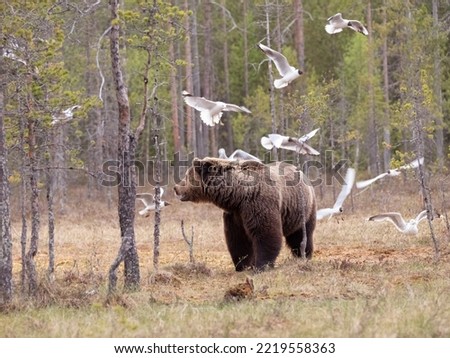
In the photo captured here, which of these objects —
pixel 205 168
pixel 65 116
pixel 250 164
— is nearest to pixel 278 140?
pixel 250 164

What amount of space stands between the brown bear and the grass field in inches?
18.6

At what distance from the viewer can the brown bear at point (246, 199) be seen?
15047 millimetres

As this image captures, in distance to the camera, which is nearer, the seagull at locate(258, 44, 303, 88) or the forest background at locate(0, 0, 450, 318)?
the forest background at locate(0, 0, 450, 318)

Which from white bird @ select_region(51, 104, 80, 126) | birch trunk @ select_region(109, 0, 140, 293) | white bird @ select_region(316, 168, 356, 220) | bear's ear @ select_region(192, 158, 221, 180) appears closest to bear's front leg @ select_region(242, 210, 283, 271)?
bear's ear @ select_region(192, 158, 221, 180)

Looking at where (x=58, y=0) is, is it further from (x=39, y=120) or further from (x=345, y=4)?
(x=345, y=4)

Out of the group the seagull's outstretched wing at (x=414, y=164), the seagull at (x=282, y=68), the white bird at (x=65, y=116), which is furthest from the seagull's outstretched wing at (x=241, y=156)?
the white bird at (x=65, y=116)

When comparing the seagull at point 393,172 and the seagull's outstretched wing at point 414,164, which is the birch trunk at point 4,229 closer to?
the seagull at point 393,172

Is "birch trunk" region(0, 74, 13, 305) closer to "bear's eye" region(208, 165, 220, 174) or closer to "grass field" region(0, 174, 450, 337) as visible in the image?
"grass field" region(0, 174, 450, 337)

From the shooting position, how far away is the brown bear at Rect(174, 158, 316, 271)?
15.0 metres

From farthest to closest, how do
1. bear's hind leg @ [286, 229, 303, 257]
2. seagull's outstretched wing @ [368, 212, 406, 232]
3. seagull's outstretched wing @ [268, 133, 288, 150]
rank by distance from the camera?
bear's hind leg @ [286, 229, 303, 257]
seagull's outstretched wing @ [368, 212, 406, 232]
seagull's outstretched wing @ [268, 133, 288, 150]

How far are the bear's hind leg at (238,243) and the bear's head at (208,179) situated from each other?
2.17 feet

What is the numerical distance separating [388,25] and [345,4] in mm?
7222

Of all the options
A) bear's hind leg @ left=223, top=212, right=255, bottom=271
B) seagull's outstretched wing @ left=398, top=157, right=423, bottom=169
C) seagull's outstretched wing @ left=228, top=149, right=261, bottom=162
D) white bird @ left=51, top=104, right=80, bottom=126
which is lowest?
bear's hind leg @ left=223, top=212, right=255, bottom=271
